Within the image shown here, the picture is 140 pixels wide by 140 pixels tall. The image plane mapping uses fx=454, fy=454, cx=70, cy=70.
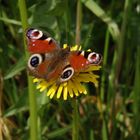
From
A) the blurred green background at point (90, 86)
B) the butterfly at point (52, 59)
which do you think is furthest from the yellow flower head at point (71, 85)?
the blurred green background at point (90, 86)

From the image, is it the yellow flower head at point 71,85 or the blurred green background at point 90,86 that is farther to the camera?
the blurred green background at point 90,86

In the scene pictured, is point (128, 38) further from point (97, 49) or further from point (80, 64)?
point (80, 64)

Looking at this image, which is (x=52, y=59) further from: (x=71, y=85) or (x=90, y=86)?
(x=90, y=86)

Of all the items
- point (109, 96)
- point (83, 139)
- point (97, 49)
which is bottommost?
point (83, 139)

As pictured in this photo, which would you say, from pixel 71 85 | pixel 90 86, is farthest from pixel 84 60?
pixel 90 86

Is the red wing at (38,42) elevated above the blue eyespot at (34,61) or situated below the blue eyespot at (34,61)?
above

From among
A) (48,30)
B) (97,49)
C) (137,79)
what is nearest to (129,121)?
(137,79)

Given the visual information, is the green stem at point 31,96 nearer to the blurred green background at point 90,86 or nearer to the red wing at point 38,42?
the red wing at point 38,42
